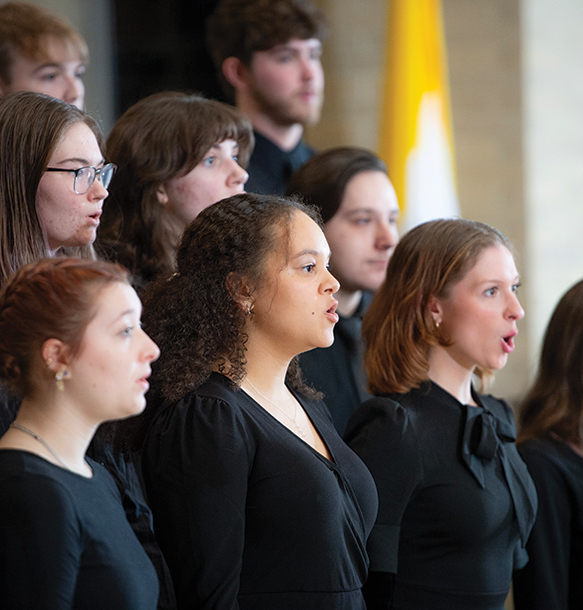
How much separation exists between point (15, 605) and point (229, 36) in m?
2.75

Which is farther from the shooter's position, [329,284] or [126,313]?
[329,284]

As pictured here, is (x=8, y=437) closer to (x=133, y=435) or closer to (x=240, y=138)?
(x=133, y=435)

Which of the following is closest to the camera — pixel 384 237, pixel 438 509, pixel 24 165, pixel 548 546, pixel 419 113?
pixel 24 165

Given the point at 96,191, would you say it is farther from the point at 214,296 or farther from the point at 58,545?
the point at 58,545

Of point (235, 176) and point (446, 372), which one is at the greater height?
point (235, 176)

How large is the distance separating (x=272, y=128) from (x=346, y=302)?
1.01 metres

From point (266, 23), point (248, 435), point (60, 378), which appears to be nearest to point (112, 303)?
point (60, 378)

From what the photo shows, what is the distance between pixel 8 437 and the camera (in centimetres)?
134

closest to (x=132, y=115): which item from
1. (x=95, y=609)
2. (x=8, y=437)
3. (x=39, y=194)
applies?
(x=39, y=194)

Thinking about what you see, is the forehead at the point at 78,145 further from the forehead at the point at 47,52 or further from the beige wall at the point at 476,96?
the beige wall at the point at 476,96

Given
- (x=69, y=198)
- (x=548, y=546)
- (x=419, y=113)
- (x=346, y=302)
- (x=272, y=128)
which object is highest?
(x=419, y=113)

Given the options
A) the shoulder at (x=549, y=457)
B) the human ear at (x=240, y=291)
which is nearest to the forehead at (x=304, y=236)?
the human ear at (x=240, y=291)

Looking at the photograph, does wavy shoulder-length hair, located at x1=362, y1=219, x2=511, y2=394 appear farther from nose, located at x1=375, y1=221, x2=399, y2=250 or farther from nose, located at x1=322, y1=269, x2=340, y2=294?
nose, located at x1=375, y1=221, x2=399, y2=250

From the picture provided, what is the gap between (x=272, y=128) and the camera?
345cm
